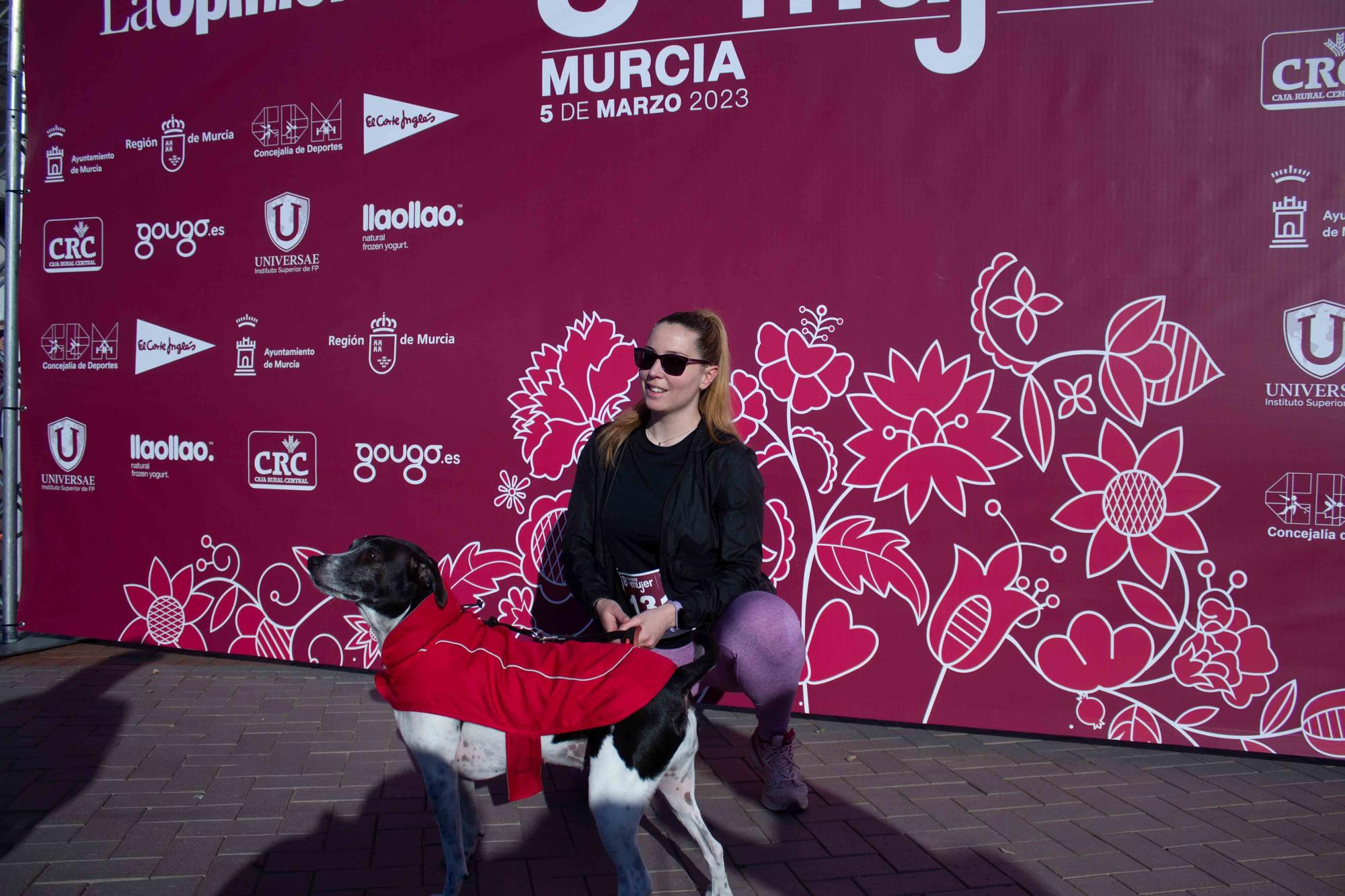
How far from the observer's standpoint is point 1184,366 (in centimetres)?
379

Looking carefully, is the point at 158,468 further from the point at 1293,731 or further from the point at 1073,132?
the point at 1293,731

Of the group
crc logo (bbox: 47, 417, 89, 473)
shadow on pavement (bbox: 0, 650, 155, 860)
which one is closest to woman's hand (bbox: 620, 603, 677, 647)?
shadow on pavement (bbox: 0, 650, 155, 860)

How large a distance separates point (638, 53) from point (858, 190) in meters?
1.26

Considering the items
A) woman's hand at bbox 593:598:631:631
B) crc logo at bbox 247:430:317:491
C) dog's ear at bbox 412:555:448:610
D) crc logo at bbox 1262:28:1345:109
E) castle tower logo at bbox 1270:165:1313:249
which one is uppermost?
crc logo at bbox 1262:28:1345:109

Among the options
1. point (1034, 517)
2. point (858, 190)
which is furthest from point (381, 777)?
point (858, 190)

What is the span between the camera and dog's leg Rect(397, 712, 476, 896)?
2428 mm

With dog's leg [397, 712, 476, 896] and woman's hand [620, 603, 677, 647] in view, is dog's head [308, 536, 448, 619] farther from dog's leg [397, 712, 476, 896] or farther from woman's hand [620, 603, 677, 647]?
woman's hand [620, 603, 677, 647]

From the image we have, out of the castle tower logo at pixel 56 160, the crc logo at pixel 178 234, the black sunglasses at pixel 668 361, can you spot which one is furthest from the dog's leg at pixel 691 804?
the castle tower logo at pixel 56 160

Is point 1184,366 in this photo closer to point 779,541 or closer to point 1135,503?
point 1135,503

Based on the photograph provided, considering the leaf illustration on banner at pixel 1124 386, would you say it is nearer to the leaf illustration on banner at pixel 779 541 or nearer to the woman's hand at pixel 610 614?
the leaf illustration on banner at pixel 779 541

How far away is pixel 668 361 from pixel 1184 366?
2351mm

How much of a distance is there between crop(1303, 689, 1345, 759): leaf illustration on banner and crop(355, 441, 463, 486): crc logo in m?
3.99

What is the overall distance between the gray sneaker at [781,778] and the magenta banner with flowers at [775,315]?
0.88 meters

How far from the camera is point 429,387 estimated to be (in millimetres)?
4508
